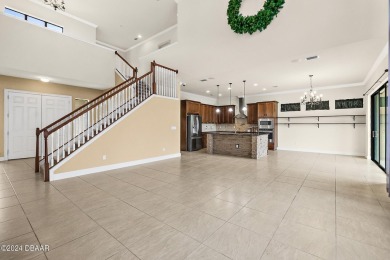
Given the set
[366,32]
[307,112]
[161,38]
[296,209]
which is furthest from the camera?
[307,112]

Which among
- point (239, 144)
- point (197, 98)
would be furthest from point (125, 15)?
point (239, 144)

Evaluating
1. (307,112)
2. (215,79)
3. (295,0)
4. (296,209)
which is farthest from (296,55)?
(307,112)

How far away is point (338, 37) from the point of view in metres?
3.78

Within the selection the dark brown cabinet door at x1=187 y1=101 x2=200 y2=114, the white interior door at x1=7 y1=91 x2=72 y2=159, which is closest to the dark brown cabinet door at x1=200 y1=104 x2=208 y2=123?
the dark brown cabinet door at x1=187 y1=101 x2=200 y2=114

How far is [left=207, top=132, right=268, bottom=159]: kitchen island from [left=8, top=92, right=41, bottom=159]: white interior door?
704 cm

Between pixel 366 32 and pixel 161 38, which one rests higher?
pixel 161 38

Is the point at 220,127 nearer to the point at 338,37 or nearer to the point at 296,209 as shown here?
the point at 338,37

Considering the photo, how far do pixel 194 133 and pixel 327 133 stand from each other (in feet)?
20.9

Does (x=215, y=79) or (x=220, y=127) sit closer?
(x=215, y=79)

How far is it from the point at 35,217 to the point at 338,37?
6338 mm

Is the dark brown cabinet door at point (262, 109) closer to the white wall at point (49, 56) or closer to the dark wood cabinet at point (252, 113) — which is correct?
the dark wood cabinet at point (252, 113)

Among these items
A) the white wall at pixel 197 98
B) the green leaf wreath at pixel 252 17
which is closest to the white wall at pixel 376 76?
the green leaf wreath at pixel 252 17

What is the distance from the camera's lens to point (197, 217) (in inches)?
93.9

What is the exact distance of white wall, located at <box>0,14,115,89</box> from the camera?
5.09 meters
